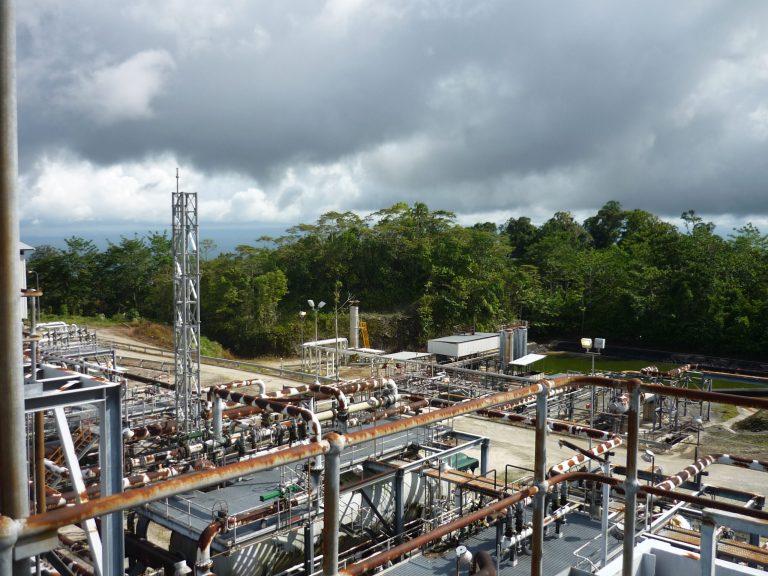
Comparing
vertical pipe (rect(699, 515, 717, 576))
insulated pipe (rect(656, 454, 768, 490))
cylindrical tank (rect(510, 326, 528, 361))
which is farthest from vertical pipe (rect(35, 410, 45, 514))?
cylindrical tank (rect(510, 326, 528, 361))

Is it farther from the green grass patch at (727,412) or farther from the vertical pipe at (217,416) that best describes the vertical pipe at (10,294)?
the green grass patch at (727,412)

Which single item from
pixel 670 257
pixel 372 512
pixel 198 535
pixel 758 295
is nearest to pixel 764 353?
pixel 758 295

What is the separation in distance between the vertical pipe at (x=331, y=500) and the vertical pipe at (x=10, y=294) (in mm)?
1097

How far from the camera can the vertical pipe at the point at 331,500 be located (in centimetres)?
263

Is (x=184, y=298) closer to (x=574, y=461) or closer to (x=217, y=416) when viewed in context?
(x=217, y=416)

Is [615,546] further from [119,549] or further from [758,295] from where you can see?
[758,295]

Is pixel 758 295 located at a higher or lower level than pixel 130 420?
higher

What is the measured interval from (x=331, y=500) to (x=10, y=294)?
1432 millimetres

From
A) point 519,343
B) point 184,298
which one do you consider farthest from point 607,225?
point 184,298

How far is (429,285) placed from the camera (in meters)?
47.7

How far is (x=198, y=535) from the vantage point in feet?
37.0

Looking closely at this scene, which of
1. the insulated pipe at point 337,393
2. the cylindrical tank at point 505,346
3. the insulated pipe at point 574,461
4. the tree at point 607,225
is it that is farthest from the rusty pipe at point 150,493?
the tree at point 607,225

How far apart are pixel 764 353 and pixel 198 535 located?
42.2m

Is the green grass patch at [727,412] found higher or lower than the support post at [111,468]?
lower
